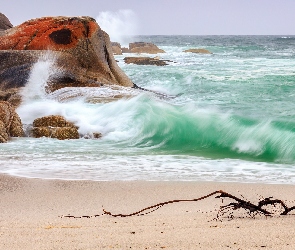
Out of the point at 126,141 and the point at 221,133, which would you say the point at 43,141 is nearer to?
the point at 126,141

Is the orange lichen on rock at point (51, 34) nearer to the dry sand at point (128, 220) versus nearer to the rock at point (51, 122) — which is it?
the rock at point (51, 122)

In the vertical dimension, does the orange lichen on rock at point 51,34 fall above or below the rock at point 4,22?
below

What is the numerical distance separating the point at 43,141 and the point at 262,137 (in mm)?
3703

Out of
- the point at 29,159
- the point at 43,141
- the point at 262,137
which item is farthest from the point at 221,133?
the point at 29,159

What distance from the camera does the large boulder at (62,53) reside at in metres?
11.3

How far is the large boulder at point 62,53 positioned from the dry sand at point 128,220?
673 centimetres

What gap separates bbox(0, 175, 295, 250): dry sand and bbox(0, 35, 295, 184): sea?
48 cm

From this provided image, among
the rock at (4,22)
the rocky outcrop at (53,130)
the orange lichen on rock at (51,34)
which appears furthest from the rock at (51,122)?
the rock at (4,22)

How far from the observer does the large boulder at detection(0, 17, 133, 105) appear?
11.3 m

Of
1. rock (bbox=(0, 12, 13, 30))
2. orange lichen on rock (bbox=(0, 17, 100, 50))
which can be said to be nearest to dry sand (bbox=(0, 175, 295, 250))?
orange lichen on rock (bbox=(0, 17, 100, 50))

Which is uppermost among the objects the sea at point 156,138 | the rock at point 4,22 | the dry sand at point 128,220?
the rock at point 4,22

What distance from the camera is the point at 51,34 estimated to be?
12266 mm

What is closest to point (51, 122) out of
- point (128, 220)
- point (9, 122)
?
point (9, 122)

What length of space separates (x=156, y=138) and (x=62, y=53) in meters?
4.91
